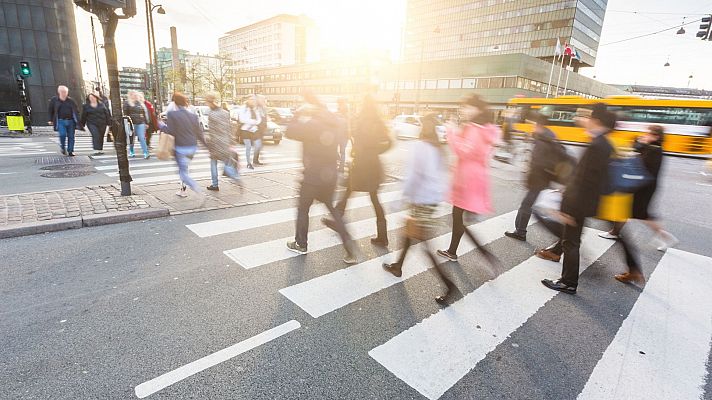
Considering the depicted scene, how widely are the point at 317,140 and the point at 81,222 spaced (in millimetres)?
3959

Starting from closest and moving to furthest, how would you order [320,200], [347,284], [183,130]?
1. [347,284]
2. [320,200]
3. [183,130]

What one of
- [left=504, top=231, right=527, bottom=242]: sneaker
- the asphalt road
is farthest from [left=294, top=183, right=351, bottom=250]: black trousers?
[left=504, top=231, right=527, bottom=242]: sneaker

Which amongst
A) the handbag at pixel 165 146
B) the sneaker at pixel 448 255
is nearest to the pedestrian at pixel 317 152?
the sneaker at pixel 448 255

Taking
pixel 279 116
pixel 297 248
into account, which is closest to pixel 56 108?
pixel 297 248

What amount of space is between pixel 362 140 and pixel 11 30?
97.3ft

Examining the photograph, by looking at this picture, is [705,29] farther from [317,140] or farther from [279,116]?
[279,116]

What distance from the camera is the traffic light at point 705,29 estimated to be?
1445 centimetres

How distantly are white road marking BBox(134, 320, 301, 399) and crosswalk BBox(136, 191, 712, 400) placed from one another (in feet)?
0.05

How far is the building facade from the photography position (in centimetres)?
6694

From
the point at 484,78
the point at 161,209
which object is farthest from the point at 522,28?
the point at 161,209

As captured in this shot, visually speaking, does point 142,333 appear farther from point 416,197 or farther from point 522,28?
point 522,28

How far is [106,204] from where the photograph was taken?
5.98 m

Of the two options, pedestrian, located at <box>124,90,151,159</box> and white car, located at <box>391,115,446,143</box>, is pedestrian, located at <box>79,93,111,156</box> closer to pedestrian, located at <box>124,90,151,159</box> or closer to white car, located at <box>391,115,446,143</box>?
pedestrian, located at <box>124,90,151,159</box>

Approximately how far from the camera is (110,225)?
5.37 m
